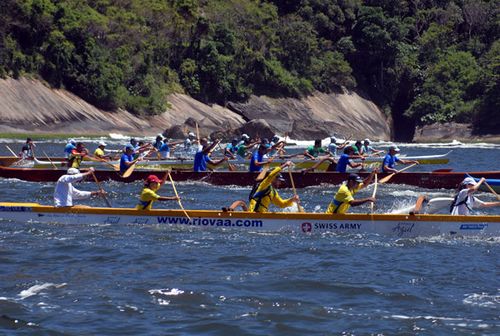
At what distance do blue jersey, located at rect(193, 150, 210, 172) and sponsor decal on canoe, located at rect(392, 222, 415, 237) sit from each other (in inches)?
558

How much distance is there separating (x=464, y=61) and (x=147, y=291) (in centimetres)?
8784

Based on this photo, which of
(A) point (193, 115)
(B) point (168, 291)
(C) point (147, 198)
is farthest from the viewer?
(A) point (193, 115)

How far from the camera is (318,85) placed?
321 feet

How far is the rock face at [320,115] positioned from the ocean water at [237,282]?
58.8 meters

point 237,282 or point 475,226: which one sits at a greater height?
point 475,226

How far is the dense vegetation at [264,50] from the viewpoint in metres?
73.9

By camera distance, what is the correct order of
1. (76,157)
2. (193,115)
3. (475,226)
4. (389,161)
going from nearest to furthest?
(475,226) → (76,157) → (389,161) → (193,115)

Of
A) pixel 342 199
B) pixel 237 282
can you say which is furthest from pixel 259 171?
pixel 237 282

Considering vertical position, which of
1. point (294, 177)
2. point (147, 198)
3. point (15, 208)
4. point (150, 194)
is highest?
point (150, 194)

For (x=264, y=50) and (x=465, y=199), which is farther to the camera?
(x=264, y=50)

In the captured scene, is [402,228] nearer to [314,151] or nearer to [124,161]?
[124,161]

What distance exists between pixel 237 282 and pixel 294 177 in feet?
56.5

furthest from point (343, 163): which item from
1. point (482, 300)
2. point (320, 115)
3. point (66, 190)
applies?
point (320, 115)

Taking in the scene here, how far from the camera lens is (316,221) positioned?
21.5m
